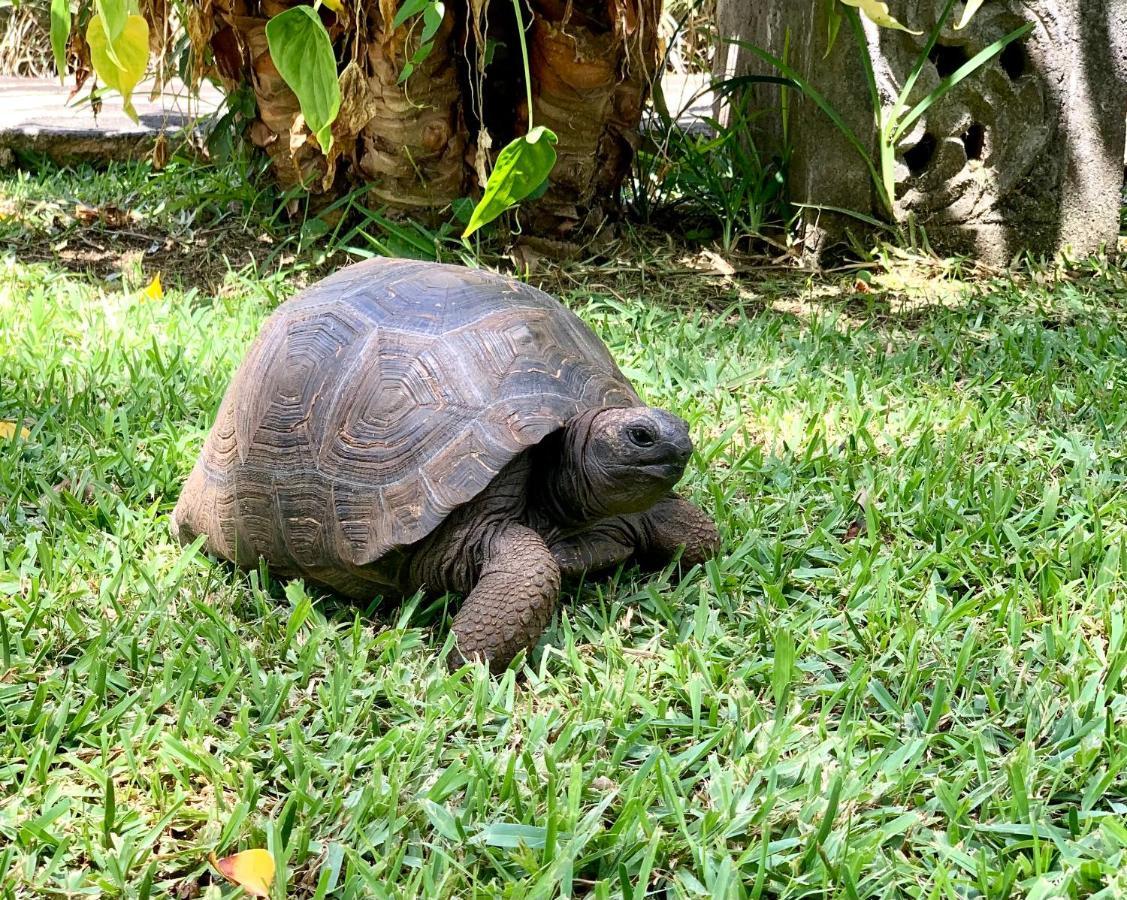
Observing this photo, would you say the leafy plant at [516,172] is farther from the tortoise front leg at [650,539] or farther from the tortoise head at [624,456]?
the tortoise front leg at [650,539]

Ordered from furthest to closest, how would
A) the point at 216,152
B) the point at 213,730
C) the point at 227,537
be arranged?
the point at 216,152, the point at 227,537, the point at 213,730

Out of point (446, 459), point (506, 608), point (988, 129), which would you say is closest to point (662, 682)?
point (506, 608)

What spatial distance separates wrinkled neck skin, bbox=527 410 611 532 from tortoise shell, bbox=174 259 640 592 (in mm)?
47

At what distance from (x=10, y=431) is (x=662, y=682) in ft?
6.34

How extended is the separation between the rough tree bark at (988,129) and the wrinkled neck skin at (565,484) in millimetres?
2550

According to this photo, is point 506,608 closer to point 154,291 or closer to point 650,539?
point 650,539

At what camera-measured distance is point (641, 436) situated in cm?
212

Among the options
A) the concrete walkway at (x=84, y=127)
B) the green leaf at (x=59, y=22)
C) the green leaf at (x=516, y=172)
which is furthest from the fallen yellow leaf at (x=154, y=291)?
the green leaf at (x=59, y=22)

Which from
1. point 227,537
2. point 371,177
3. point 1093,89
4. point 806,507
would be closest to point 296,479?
point 227,537

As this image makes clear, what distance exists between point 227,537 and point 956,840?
4.89 ft

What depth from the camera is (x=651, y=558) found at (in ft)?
8.09

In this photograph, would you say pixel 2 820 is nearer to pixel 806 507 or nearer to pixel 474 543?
pixel 474 543

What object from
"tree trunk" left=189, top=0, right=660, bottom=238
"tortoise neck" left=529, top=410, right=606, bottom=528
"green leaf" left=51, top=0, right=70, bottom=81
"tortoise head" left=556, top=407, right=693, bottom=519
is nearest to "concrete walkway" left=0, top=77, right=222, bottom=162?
"tree trunk" left=189, top=0, right=660, bottom=238

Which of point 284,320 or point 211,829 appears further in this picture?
point 284,320
